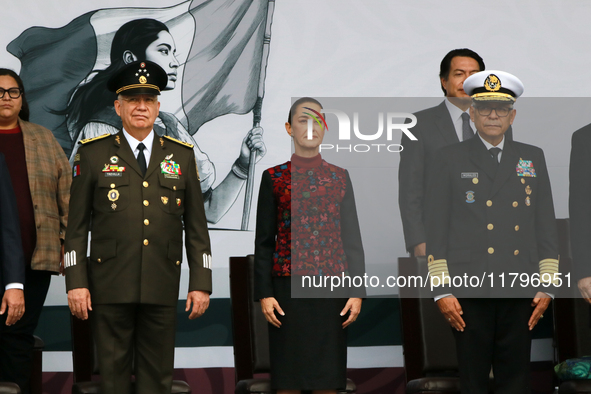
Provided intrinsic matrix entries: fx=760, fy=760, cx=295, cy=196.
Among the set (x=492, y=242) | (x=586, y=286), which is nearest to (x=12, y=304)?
(x=492, y=242)

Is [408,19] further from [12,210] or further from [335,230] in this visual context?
[12,210]

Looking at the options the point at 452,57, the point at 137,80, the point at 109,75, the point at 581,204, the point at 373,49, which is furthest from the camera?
the point at 373,49

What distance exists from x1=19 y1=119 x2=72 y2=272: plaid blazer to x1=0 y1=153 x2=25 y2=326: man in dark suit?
30 centimetres

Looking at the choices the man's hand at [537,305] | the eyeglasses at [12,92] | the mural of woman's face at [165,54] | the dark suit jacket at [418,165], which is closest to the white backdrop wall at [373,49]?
the mural of woman's face at [165,54]

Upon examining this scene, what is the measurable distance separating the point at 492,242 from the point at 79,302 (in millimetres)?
1578

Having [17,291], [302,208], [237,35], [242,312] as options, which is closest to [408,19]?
[237,35]

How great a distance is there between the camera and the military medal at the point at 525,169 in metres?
2.95

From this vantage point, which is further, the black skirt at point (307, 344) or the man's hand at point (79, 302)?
the black skirt at point (307, 344)

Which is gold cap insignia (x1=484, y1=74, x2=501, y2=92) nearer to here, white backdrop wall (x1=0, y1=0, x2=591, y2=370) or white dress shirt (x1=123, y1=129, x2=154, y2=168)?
white backdrop wall (x1=0, y1=0, x2=591, y2=370)

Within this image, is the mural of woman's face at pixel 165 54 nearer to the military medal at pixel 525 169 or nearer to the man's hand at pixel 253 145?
the man's hand at pixel 253 145

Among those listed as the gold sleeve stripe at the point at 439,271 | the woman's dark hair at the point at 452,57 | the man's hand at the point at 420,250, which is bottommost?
the gold sleeve stripe at the point at 439,271

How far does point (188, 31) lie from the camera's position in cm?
413

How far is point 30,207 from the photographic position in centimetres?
337

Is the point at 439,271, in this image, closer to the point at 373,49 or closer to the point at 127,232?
the point at 127,232
